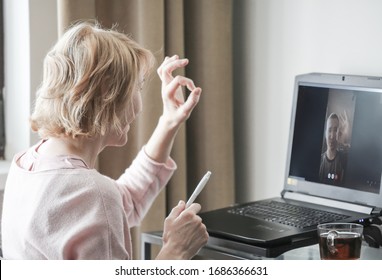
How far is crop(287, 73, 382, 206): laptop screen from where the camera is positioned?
5.65 feet

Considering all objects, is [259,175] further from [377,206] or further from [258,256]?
[258,256]

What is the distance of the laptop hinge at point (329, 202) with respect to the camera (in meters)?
1.73

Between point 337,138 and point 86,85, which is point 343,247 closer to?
point 337,138

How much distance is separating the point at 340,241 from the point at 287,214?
1.08 ft

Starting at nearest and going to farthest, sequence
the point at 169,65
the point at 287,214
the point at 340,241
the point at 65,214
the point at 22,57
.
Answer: the point at 65,214 → the point at 340,241 → the point at 169,65 → the point at 287,214 → the point at 22,57

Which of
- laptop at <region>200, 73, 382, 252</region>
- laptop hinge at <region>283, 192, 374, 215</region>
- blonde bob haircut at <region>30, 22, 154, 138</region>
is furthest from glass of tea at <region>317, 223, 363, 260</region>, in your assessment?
blonde bob haircut at <region>30, 22, 154, 138</region>

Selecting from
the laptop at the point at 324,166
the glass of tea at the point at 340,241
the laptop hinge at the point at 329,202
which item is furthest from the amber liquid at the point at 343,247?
the laptop hinge at the point at 329,202

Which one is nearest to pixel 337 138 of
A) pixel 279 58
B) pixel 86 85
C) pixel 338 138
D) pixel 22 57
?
pixel 338 138

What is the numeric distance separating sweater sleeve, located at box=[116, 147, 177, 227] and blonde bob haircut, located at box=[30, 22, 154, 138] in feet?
0.93

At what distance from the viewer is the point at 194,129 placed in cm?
224

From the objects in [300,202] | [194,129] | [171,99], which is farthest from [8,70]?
[300,202]

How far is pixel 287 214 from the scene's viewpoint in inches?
68.0

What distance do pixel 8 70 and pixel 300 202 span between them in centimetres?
94

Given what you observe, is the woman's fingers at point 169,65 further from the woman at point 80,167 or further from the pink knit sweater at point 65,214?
the pink knit sweater at point 65,214
